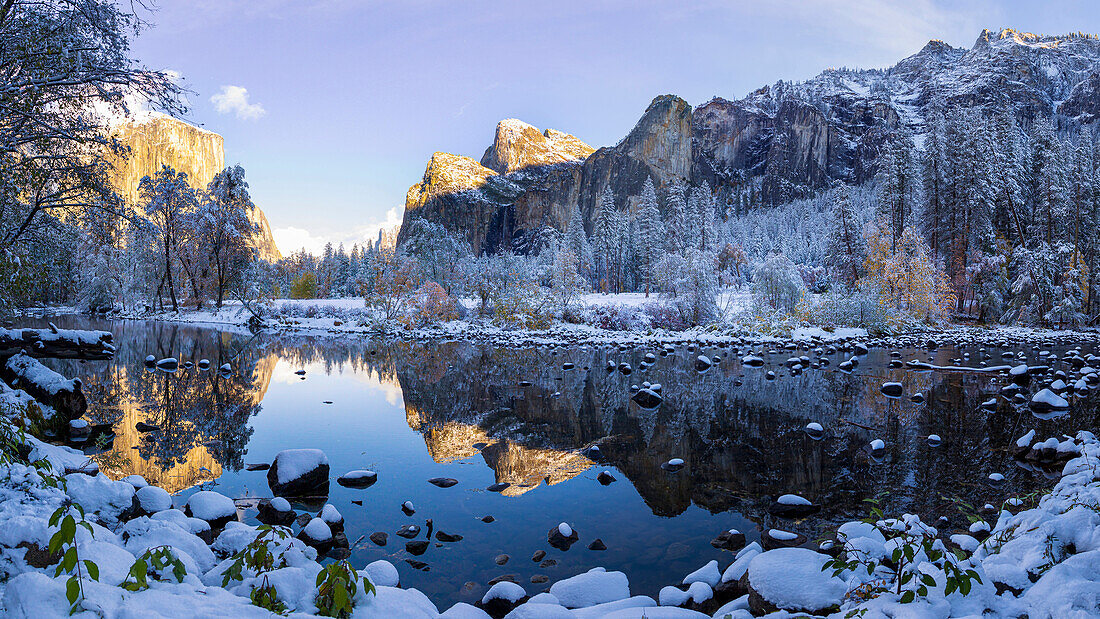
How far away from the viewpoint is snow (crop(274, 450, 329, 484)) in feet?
17.1

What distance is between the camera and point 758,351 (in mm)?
18250

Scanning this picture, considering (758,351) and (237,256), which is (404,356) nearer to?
(758,351)

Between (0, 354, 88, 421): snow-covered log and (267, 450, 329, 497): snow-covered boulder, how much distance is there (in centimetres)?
455

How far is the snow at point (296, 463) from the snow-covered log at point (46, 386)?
459 cm

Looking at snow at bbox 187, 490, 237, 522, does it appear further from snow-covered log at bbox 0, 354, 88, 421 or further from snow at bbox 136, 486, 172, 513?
snow-covered log at bbox 0, 354, 88, 421

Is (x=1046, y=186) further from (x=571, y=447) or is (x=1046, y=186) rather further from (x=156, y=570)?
(x=156, y=570)

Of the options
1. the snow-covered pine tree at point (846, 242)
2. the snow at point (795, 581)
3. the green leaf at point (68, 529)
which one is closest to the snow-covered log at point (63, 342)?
the green leaf at point (68, 529)

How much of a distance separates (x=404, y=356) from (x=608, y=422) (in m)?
10.7

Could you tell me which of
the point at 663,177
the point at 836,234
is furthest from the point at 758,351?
the point at 663,177

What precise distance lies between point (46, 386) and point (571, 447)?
7958 mm

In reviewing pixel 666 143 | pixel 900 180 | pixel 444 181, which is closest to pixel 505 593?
pixel 900 180

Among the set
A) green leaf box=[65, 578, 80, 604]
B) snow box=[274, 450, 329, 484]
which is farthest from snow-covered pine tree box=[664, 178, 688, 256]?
green leaf box=[65, 578, 80, 604]

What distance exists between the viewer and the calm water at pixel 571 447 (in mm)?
4453

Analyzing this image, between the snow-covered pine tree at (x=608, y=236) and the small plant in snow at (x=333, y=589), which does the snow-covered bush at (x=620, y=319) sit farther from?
the snow-covered pine tree at (x=608, y=236)
